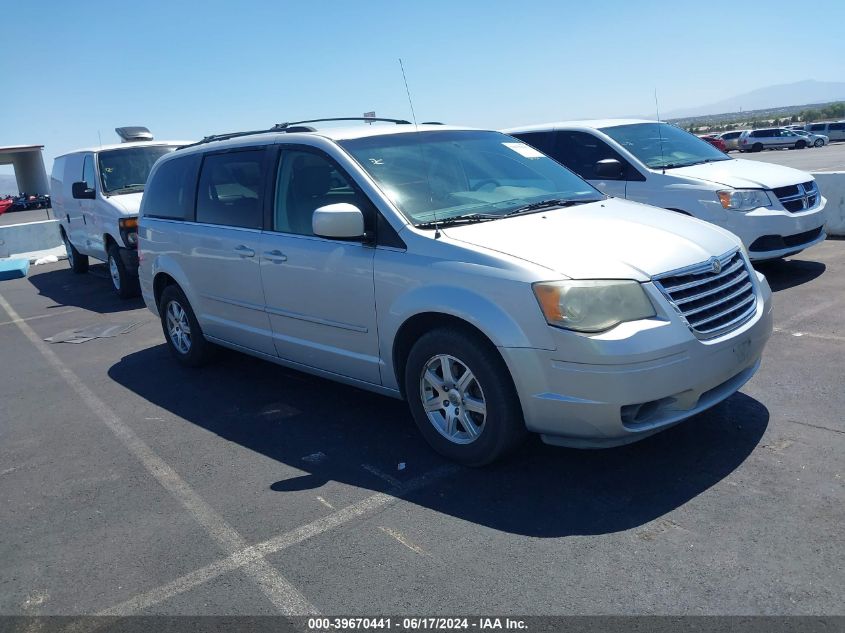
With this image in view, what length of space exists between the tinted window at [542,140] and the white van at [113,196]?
499cm

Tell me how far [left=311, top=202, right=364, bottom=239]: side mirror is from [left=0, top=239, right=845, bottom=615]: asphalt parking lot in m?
1.31

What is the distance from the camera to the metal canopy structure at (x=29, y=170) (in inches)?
1797

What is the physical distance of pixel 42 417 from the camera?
231 inches

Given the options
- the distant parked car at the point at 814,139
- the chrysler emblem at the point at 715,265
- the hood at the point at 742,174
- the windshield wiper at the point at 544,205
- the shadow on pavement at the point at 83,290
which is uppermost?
the windshield wiper at the point at 544,205

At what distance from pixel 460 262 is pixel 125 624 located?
7.45 ft

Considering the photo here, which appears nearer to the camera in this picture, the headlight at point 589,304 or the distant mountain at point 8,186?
the headlight at point 589,304

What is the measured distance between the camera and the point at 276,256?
17.0ft

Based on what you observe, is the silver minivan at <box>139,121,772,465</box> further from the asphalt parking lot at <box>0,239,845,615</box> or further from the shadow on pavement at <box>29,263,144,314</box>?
the shadow on pavement at <box>29,263,144,314</box>

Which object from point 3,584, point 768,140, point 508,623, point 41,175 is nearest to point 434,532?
point 508,623

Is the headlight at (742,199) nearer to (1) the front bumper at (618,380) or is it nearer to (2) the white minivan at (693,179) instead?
(2) the white minivan at (693,179)

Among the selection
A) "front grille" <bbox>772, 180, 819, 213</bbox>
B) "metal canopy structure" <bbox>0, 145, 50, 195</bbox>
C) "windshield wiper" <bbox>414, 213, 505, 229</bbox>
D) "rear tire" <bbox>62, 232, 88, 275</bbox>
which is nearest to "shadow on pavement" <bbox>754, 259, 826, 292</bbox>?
"front grille" <bbox>772, 180, 819, 213</bbox>

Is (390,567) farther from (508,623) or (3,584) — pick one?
(3,584)

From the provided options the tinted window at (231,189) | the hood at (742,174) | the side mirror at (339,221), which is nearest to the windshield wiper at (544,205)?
the side mirror at (339,221)

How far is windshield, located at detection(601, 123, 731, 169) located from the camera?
28.6 feet
